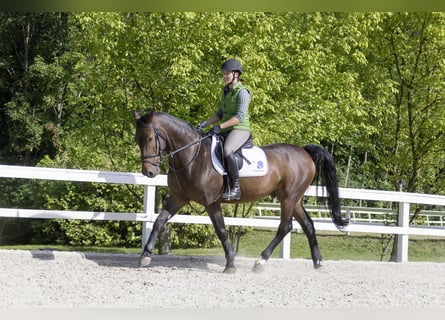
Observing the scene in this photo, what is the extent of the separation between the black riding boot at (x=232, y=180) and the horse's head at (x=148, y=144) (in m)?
0.87

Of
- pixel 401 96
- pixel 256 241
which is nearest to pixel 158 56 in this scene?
pixel 401 96

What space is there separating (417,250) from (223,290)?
41.8 feet

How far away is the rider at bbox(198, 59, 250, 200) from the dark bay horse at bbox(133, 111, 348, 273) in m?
0.16

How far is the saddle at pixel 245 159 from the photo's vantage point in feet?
24.0

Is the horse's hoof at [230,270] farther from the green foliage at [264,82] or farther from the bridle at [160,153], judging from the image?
the green foliage at [264,82]

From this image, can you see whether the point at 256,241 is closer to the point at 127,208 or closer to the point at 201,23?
the point at 127,208

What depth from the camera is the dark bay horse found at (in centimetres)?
693

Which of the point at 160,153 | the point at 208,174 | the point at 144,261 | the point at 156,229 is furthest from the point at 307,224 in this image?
the point at 160,153

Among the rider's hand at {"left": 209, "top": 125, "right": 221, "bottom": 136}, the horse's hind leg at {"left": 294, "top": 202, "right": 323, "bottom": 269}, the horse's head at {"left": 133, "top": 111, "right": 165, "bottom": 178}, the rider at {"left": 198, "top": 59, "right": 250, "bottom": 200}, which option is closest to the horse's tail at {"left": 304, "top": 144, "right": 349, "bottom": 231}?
the horse's hind leg at {"left": 294, "top": 202, "right": 323, "bottom": 269}

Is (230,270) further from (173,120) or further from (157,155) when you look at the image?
(173,120)

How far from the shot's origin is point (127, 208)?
13523mm

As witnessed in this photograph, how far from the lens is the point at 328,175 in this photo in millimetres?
8336

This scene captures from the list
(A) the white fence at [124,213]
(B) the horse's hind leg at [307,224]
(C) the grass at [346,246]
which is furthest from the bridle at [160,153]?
(C) the grass at [346,246]

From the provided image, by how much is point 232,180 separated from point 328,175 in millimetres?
1665
